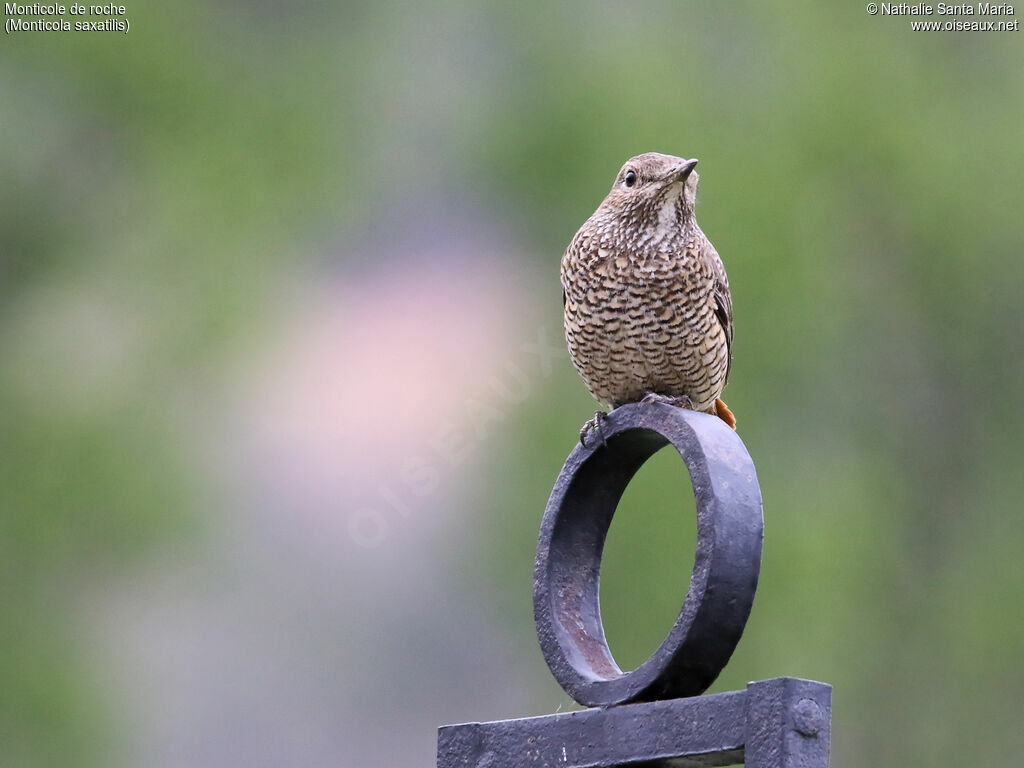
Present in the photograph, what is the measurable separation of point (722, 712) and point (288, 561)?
587cm

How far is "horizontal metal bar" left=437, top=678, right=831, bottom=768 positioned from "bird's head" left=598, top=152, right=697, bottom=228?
1534mm

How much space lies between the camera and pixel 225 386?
24.1 feet

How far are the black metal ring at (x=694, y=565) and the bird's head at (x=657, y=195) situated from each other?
1061mm

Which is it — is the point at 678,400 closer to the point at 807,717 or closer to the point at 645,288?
the point at 645,288

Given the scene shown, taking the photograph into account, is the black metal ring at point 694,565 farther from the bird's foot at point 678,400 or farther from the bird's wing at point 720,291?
the bird's wing at point 720,291

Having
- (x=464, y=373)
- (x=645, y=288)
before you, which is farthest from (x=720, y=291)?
(x=464, y=373)

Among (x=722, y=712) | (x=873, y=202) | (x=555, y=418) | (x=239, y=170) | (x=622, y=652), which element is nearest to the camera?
(x=722, y=712)

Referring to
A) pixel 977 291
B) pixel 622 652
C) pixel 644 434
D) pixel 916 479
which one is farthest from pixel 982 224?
pixel 644 434

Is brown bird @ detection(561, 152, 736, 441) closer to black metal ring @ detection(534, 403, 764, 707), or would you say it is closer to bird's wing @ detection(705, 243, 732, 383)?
bird's wing @ detection(705, 243, 732, 383)

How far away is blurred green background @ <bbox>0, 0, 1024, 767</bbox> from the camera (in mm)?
6879

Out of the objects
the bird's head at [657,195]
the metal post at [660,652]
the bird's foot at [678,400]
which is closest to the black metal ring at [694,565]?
the metal post at [660,652]

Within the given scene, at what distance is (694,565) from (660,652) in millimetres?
118

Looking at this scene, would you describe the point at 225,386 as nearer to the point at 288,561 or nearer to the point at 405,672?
the point at 288,561

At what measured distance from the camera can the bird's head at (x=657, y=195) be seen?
10.6 feet
